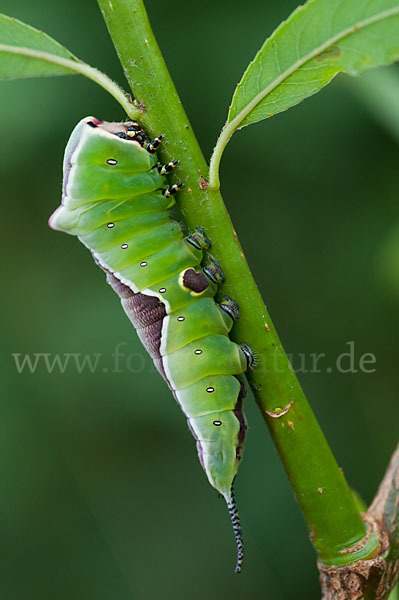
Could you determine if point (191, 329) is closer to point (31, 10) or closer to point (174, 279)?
point (174, 279)

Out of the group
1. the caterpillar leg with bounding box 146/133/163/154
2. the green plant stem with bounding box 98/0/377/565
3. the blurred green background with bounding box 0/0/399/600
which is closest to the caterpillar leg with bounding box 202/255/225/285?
the green plant stem with bounding box 98/0/377/565

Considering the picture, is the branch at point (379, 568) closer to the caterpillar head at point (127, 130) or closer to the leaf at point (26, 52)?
the caterpillar head at point (127, 130)

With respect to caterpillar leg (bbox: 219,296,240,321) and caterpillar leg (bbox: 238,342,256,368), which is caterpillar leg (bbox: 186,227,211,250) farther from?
caterpillar leg (bbox: 238,342,256,368)

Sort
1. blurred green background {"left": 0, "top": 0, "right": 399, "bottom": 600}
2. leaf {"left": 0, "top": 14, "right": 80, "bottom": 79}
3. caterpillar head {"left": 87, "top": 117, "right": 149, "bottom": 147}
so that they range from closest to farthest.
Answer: leaf {"left": 0, "top": 14, "right": 80, "bottom": 79} → caterpillar head {"left": 87, "top": 117, "right": 149, "bottom": 147} → blurred green background {"left": 0, "top": 0, "right": 399, "bottom": 600}

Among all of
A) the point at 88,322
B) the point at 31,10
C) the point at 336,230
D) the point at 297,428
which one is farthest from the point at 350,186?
the point at 297,428

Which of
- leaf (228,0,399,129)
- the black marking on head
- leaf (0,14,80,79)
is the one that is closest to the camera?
leaf (228,0,399,129)

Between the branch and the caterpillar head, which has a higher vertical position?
the caterpillar head

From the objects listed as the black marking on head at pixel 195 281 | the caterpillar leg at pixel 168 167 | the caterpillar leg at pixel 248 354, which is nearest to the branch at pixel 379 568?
the caterpillar leg at pixel 248 354
